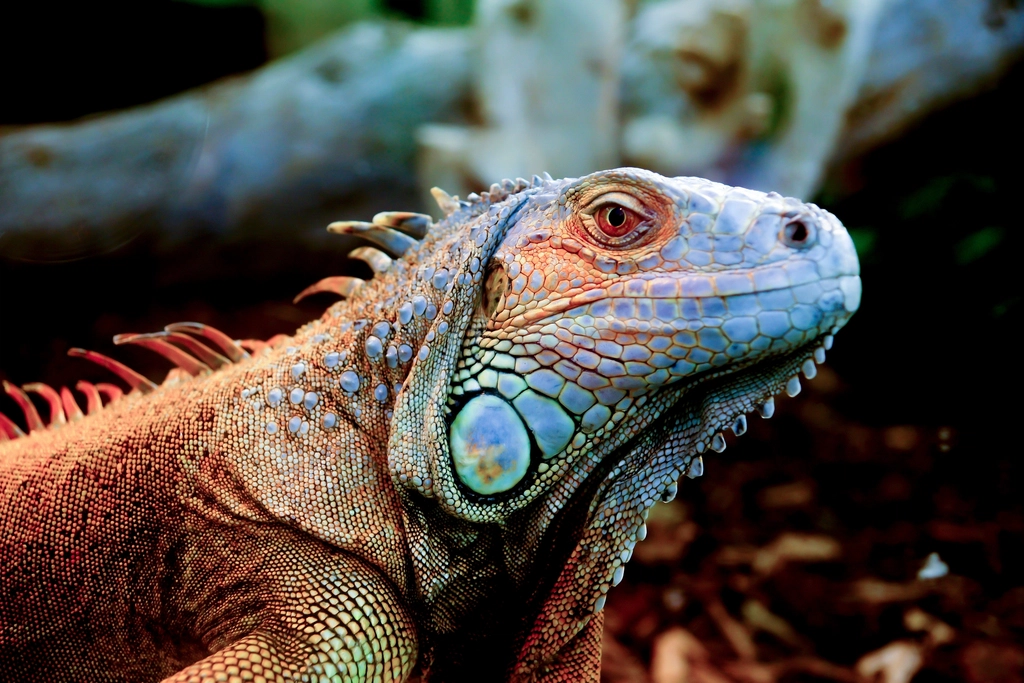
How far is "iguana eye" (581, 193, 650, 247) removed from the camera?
140cm

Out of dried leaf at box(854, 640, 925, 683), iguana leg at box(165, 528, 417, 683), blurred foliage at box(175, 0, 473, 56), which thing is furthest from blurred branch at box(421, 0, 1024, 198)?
iguana leg at box(165, 528, 417, 683)

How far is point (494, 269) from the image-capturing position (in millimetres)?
1499

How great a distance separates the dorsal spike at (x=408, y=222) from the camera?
1767 millimetres

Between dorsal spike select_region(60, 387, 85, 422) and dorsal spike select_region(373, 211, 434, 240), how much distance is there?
3.14ft

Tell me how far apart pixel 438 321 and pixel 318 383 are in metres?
0.31

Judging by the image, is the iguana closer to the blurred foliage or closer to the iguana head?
the iguana head

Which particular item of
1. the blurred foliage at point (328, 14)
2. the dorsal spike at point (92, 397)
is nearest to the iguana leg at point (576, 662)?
the dorsal spike at point (92, 397)

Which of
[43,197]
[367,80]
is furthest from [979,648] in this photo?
[367,80]

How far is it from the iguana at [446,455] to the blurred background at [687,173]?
108 centimetres

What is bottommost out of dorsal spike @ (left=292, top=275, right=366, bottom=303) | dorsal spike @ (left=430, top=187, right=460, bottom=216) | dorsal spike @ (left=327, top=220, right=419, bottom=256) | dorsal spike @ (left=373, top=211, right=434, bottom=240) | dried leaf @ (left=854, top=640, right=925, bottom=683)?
dried leaf @ (left=854, top=640, right=925, bottom=683)

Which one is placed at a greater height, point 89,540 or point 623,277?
point 623,277

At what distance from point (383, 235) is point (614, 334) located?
69cm

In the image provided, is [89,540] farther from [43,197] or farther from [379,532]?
[43,197]

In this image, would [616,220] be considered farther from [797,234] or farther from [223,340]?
[223,340]
